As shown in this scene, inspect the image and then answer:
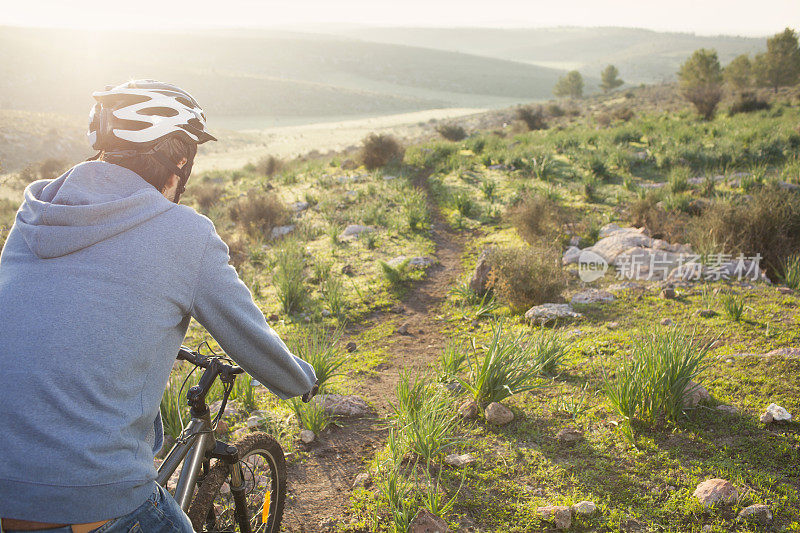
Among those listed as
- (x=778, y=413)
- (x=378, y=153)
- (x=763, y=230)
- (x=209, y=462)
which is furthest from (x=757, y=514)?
(x=378, y=153)

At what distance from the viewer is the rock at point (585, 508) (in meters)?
2.53

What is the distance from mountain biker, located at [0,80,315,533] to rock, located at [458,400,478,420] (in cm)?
219

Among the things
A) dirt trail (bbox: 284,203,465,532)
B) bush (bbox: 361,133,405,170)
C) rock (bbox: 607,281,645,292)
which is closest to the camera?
dirt trail (bbox: 284,203,465,532)

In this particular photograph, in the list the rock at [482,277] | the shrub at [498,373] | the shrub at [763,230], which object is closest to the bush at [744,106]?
the shrub at [763,230]

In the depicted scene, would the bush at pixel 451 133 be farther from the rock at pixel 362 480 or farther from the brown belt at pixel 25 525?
the brown belt at pixel 25 525

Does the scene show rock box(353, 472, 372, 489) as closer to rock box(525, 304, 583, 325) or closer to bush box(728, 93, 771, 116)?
rock box(525, 304, 583, 325)

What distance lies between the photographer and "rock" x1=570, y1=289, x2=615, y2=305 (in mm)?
5205

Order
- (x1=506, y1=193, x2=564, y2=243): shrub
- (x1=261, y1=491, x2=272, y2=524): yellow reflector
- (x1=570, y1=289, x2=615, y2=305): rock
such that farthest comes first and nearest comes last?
1. (x1=506, y1=193, x2=564, y2=243): shrub
2. (x1=570, y1=289, x2=615, y2=305): rock
3. (x1=261, y1=491, x2=272, y2=524): yellow reflector

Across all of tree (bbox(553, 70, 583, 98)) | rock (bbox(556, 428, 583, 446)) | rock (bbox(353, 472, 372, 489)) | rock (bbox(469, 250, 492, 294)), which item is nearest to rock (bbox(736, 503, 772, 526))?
rock (bbox(556, 428, 583, 446))

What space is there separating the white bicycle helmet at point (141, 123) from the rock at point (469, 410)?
248 cm

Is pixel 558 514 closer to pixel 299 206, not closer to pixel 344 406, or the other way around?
pixel 344 406

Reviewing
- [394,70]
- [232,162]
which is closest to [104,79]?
[232,162]

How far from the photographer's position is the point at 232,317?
141 cm

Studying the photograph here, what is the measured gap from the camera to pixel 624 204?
8.54m
